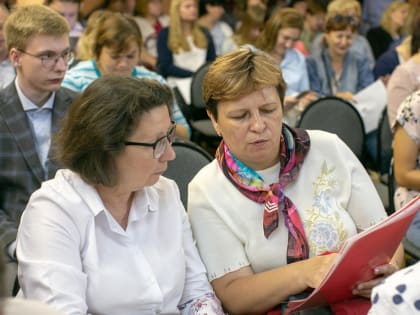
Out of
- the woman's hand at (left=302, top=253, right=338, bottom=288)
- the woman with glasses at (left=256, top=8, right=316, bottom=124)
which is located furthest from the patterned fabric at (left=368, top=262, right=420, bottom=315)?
the woman with glasses at (left=256, top=8, right=316, bottom=124)

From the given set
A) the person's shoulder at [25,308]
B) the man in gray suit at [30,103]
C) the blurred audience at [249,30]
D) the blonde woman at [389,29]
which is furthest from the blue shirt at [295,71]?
the person's shoulder at [25,308]

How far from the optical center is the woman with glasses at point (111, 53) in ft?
10.7

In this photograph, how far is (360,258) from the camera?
1.70 meters

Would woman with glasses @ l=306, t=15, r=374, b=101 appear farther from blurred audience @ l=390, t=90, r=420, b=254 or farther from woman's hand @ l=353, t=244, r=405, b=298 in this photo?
woman's hand @ l=353, t=244, r=405, b=298

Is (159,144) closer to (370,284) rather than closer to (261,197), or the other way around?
(261,197)

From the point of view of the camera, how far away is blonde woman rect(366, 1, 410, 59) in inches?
254

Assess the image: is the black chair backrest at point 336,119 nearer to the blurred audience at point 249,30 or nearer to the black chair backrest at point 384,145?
the black chair backrest at point 384,145

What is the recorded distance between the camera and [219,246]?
1962mm

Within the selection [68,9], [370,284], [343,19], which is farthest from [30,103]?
[343,19]

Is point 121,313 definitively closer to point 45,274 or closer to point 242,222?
point 45,274

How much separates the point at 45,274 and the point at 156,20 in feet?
15.5

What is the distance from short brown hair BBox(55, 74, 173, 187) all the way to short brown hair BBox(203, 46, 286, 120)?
0.79 ft

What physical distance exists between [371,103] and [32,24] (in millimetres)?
2275

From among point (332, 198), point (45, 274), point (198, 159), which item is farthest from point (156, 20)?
point (45, 274)
